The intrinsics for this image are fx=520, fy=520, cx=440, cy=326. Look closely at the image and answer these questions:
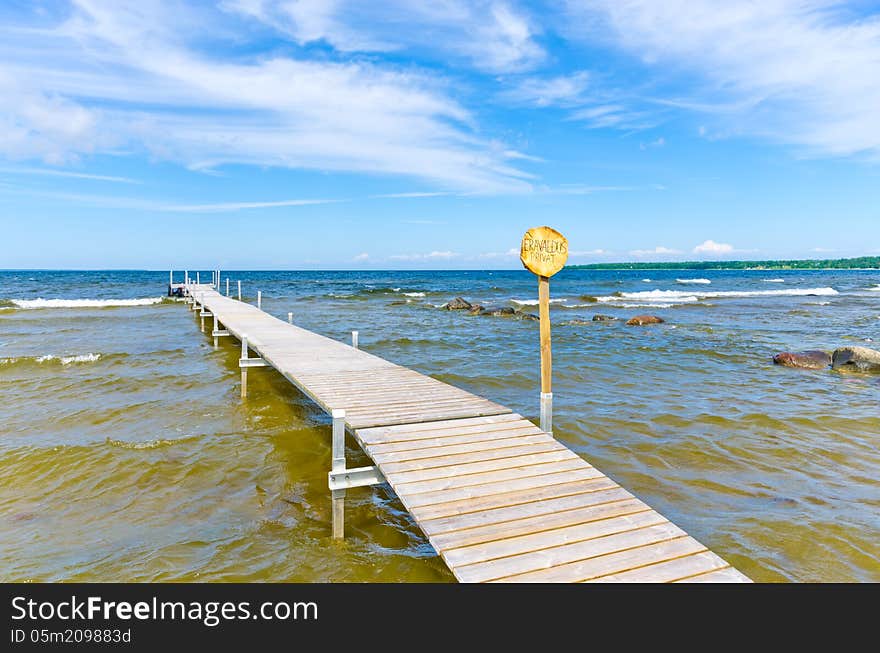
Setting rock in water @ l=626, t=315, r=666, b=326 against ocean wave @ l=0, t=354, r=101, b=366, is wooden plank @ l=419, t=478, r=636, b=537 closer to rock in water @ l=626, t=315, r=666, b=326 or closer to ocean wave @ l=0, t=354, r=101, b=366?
ocean wave @ l=0, t=354, r=101, b=366

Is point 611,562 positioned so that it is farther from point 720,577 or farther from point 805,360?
point 805,360

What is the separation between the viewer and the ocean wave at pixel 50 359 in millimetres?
15461

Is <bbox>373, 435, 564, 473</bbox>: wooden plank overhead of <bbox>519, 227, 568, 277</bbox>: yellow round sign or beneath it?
beneath

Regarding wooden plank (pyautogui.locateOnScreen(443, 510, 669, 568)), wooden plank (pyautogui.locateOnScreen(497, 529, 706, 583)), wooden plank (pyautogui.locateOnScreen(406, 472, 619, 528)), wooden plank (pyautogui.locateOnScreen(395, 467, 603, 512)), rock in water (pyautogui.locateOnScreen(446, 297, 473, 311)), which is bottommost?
wooden plank (pyautogui.locateOnScreen(497, 529, 706, 583))

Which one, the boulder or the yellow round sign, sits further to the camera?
the boulder

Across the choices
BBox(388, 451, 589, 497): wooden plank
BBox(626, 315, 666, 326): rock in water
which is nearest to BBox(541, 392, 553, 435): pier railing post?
BBox(388, 451, 589, 497): wooden plank

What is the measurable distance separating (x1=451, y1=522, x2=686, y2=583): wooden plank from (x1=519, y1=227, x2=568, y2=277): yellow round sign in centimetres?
307

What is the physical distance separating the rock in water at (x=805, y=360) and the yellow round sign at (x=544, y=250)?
12.4m

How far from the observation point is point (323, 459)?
8164 millimetres

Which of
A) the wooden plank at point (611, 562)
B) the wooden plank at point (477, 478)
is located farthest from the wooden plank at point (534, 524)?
the wooden plank at point (477, 478)

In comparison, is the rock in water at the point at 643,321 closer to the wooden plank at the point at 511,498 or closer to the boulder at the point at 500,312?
the boulder at the point at 500,312

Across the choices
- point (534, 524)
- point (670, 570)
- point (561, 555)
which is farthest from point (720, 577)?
point (534, 524)

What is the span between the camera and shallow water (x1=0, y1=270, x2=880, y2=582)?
5.31 metres
